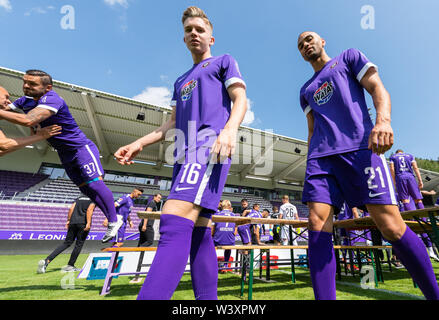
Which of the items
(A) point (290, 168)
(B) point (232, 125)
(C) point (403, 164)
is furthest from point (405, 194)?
(A) point (290, 168)

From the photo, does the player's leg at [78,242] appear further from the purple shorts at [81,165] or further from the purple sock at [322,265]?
the purple sock at [322,265]

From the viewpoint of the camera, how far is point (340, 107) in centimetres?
151

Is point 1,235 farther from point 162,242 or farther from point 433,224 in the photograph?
point 433,224

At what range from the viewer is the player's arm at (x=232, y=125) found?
40.6 inches

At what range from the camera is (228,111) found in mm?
1364

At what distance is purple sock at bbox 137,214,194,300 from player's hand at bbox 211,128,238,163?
1.10ft

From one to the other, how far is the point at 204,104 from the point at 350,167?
97 centimetres

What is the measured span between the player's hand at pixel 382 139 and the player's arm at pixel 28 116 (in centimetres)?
261

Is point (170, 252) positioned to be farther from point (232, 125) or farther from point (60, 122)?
point (60, 122)

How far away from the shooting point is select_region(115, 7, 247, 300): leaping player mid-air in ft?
3.10

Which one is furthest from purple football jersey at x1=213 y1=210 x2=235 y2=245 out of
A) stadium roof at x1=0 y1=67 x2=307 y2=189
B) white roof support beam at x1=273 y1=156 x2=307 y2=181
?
white roof support beam at x1=273 y1=156 x2=307 y2=181

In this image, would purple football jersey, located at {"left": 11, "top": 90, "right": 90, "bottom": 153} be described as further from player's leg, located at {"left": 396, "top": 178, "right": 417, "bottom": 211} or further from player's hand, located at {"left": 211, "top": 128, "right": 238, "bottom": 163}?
player's leg, located at {"left": 396, "top": 178, "right": 417, "bottom": 211}
